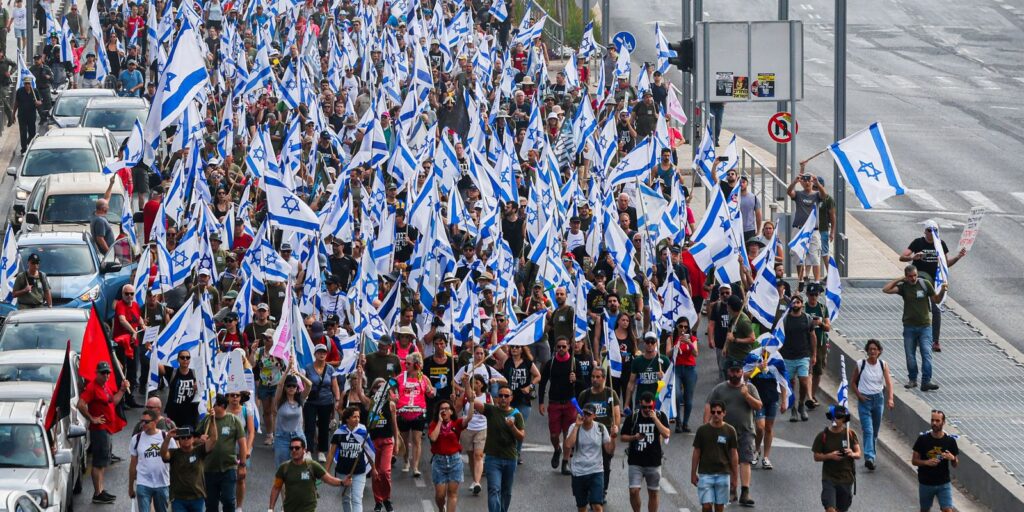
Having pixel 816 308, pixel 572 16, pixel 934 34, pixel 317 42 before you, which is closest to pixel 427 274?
pixel 816 308

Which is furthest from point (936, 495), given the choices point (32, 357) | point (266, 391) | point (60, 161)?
point (60, 161)

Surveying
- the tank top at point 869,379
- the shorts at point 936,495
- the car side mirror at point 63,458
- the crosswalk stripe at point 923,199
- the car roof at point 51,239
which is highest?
the car roof at point 51,239

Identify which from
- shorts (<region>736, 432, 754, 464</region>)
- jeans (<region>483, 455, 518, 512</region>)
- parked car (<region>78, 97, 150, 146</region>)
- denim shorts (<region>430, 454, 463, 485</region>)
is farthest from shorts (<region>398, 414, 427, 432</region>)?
parked car (<region>78, 97, 150, 146</region>)

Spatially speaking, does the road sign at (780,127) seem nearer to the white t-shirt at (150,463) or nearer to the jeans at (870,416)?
the jeans at (870,416)

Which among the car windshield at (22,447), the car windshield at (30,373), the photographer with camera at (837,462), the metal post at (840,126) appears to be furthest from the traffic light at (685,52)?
the car windshield at (22,447)

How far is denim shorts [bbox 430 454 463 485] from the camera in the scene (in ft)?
65.5

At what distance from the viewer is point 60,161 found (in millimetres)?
32875

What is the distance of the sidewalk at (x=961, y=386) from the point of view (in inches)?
848

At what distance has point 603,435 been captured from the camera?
65.3 feet

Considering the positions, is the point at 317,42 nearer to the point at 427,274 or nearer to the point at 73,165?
the point at 73,165

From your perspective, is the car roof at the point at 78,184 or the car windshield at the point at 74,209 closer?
the car windshield at the point at 74,209

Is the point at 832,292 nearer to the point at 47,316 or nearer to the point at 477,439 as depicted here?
the point at 477,439

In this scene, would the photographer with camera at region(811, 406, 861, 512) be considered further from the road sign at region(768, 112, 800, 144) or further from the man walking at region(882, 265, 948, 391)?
the road sign at region(768, 112, 800, 144)

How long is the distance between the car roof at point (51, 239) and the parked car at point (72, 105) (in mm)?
9511
